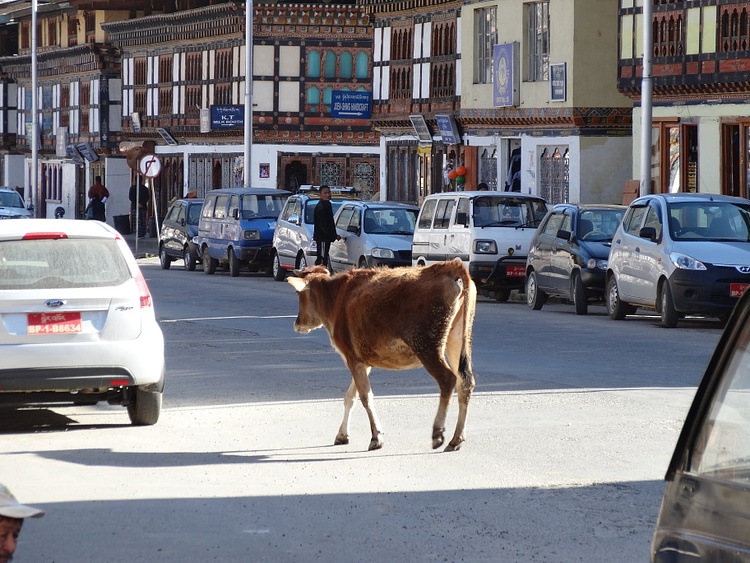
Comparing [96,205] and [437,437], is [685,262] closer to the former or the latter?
[437,437]

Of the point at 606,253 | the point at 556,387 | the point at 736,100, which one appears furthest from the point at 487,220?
the point at 556,387

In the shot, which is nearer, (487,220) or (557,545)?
(557,545)

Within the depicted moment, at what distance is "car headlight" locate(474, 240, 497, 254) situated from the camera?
28.6m

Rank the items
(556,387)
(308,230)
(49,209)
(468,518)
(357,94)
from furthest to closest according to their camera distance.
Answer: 1. (49,209)
2. (357,94)
3. (308,230)
4. (556,387)
5. (468,518)

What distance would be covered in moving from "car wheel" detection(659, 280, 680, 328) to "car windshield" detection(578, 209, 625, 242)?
3810 mm

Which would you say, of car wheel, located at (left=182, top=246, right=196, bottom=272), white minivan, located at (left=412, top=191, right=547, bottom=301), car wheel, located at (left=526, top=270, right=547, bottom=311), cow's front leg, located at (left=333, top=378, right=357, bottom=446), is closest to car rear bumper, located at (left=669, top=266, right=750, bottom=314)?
car wheel, located at (left=526, top=270, right=547, bottom=311)

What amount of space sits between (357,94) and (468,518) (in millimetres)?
45808

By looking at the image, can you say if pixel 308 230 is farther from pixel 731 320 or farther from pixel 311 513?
pixel 731 320

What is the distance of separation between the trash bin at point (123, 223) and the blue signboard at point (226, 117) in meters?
12.5

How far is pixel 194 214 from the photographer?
42.5 m

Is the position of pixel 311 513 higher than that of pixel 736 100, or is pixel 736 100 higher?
pixel 736 100

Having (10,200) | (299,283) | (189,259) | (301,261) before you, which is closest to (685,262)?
(299,283)

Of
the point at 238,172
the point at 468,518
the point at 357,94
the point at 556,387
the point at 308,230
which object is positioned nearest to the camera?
the point at 468,518

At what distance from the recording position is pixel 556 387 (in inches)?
578
